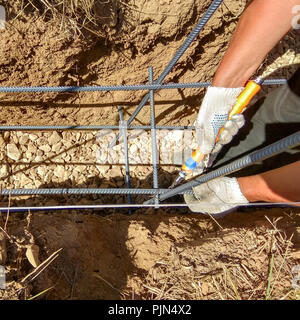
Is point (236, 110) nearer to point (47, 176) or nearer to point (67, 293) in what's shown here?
point (67, 293)

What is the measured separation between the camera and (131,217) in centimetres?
246

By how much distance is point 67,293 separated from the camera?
1521 millimetres

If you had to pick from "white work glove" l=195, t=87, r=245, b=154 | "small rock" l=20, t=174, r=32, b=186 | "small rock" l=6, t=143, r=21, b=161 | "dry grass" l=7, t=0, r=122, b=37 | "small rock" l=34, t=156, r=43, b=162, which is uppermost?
"dry grass" l=7, t=0, r=122, b=37

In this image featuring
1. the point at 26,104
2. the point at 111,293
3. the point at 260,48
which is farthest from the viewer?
the point at 26,104

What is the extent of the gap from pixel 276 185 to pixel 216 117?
475 millimetres

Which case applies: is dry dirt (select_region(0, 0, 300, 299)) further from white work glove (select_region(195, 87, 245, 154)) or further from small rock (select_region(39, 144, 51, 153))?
white work glove (select_region(195, 87, 245, 154))

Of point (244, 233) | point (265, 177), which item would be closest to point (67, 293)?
point (244, 233)

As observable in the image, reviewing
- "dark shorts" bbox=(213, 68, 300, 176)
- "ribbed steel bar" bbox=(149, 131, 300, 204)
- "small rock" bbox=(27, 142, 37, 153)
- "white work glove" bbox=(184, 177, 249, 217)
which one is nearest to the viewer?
"ribbed steel bar" bbox=(149, 131, 300, 204)

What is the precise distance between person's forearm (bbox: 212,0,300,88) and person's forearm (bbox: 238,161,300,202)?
0.51 m

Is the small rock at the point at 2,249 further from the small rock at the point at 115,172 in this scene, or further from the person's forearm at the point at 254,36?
the small rock at the point at 115,172

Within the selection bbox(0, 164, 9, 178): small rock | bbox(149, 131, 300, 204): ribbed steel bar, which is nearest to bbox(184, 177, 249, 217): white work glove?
bbox(149, 131, 300, 204): ribbed steel bar

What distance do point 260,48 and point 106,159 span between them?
1.95 meters

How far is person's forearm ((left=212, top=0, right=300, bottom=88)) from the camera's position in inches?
51.8

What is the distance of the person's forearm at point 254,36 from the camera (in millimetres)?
1315
